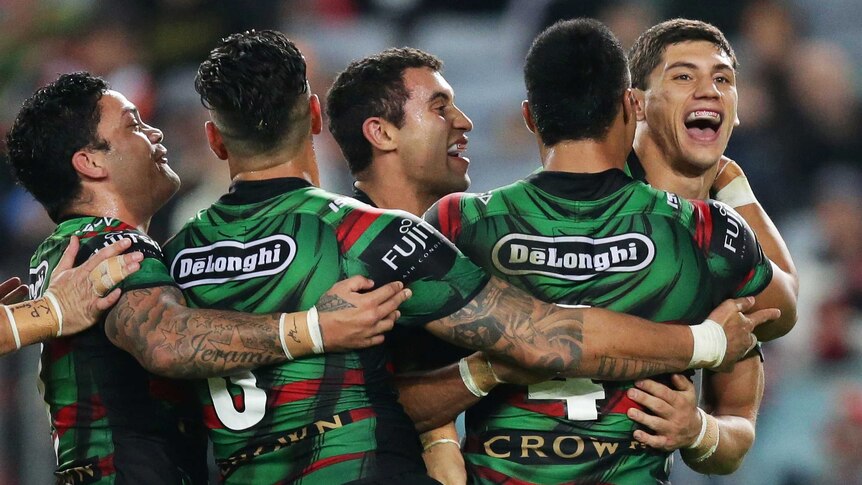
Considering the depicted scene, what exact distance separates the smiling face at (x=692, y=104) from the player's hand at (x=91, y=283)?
2281 millimetres

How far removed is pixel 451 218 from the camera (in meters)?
4.22

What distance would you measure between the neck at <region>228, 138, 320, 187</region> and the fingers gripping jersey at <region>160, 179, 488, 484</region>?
155 millimetres

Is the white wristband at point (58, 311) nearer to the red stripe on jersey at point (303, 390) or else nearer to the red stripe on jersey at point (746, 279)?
the red stripe on jersey at point (303, 390)

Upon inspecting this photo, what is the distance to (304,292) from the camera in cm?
395

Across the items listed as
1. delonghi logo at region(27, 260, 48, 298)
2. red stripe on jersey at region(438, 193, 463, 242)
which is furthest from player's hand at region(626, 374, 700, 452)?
delonghi logo at region(27, 260, 48, 298)

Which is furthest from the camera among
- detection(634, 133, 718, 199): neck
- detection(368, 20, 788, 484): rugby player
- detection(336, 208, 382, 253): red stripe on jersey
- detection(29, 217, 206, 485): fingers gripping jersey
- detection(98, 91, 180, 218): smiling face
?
detection(634, 133, 718, 199): neck

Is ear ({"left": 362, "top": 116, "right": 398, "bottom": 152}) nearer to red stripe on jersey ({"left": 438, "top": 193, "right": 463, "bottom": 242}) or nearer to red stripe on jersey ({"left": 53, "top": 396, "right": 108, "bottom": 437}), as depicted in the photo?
red stripe on jersey ({"left": 438, "top": 193, "right": 463, "bottom": 242})

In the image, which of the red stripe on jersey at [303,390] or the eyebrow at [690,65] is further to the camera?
the eyebrow at [690,65]

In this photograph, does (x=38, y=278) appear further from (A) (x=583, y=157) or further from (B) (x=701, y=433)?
(B) (x=701, y=433)

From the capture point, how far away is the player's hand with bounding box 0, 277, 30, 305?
495 centimetres

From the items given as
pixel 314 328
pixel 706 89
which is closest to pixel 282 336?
pixel 314 328

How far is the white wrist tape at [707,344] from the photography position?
13.3ft

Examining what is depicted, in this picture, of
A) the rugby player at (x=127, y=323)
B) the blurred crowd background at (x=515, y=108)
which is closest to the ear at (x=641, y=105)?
the rugby player at (x=127, y=323)

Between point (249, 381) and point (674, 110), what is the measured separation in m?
2.18
